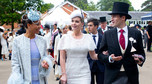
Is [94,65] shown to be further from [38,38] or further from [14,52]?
[14,52]

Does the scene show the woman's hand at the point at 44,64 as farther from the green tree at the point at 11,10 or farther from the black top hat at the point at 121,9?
the green tree at the point at 11,10

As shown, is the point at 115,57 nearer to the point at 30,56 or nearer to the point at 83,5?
the point at 30,56

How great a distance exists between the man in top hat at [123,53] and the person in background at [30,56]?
1013 mm

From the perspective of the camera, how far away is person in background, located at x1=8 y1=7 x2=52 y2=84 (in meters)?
3.92

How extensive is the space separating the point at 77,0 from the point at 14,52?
4289 inches

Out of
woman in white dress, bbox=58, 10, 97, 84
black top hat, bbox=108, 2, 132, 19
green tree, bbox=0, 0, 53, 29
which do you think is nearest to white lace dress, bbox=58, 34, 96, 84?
woman in white dress, bbox=58, 10, 97, 84

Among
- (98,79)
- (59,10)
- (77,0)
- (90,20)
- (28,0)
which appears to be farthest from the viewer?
(77,0)

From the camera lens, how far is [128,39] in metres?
4.06

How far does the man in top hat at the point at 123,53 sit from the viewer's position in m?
4.04

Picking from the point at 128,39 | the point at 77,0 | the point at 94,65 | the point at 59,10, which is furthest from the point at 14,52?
the point at 77,0

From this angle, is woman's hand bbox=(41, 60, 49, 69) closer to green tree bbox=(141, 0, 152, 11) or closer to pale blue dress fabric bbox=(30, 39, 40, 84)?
pale blue dress fabric bbox=(30, 39, 40, 84)

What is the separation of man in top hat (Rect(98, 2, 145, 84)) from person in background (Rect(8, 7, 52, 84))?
1.01m

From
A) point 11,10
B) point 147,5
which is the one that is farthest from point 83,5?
point 11,10

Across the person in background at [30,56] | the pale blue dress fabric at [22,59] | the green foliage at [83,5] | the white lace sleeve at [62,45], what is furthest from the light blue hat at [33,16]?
the green foliage at [83,5]
